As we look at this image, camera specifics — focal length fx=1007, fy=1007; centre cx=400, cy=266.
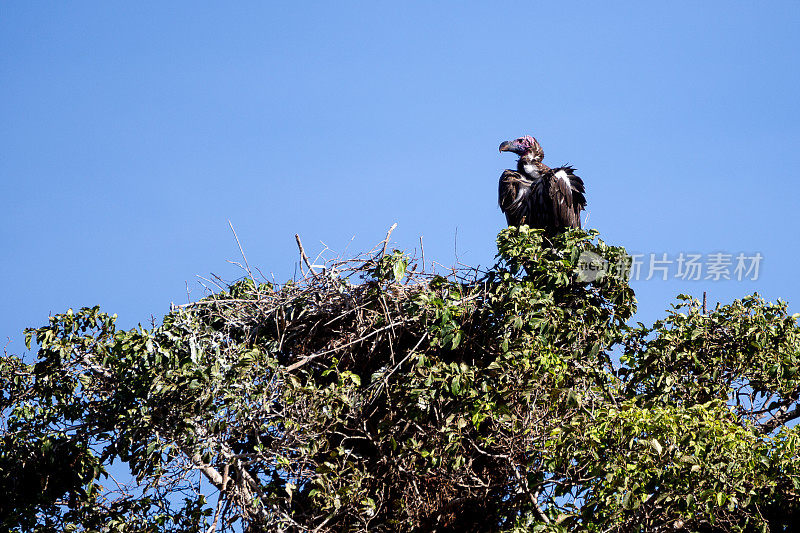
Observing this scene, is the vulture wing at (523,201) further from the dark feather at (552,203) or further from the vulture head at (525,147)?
the vulture head at (525,147)

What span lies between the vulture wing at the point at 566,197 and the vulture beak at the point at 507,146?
1.20 metres

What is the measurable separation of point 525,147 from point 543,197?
1269 millimetres

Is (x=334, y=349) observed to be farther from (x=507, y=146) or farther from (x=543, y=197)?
(x=507, y=146)

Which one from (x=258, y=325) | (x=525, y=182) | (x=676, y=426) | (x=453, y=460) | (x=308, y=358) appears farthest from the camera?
(x=525, y=182)

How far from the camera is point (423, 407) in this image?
7965mm

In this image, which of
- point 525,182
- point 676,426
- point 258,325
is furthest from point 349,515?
point 525,182

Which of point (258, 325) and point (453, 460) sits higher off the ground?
point (258, 325)

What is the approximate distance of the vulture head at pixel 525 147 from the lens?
36.4 feet

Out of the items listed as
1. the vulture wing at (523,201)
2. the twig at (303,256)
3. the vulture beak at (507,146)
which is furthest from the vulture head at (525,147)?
the twig at (303,256)

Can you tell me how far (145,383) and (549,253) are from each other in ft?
12.0

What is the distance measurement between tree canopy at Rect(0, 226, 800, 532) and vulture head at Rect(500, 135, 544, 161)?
222cm

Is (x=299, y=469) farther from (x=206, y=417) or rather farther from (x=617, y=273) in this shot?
(x=617, y=273)

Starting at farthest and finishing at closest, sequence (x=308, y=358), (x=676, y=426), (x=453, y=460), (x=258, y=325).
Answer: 1. (x=258, y=325)
2. (x=308, y=358)
3. (x=453, y=460)
4. (x=676, y=426)

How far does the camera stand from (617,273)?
8.76m
